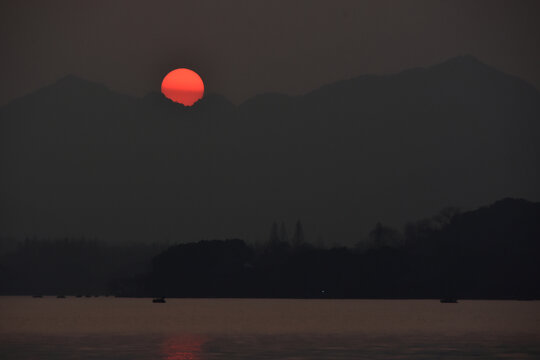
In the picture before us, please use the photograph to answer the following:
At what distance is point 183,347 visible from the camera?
92000 millimetres

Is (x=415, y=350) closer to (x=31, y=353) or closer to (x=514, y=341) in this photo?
(x=514, y=341)

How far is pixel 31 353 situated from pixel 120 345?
11.7m

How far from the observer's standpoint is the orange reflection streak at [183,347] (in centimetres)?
7959

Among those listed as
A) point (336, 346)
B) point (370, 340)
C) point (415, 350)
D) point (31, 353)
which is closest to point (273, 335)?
point (370, 340)

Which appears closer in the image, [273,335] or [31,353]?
[31,353]

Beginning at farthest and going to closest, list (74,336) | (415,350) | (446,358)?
(74,336)
(415,350)
(446,358)

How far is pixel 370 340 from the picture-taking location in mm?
106000

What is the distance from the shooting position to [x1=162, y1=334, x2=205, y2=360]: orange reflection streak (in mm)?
79588

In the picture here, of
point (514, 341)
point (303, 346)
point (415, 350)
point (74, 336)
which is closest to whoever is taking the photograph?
point (415, 350)

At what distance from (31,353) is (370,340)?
3962 centimetres

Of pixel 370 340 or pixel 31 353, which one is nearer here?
pixel 31 353

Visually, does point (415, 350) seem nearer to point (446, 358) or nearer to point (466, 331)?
point (446, 358)

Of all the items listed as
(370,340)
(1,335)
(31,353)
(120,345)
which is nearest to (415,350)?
(370,340)

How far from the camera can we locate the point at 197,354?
8244cm
